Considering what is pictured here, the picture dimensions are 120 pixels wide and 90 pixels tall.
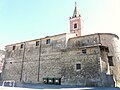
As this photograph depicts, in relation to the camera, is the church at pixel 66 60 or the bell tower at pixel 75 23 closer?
the church at pixel 66 60

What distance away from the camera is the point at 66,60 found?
20.3 metres

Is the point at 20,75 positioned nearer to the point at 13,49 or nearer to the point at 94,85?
the point at 13,49

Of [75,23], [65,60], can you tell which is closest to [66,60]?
[65,60]

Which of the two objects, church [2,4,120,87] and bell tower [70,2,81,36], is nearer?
church [2,4,120,87]

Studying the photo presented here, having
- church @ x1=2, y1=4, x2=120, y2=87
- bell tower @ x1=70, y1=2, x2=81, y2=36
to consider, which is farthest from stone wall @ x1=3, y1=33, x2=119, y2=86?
bell tower @ x1=70, y1=2, x2=81, y2=36

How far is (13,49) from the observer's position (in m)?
28.0

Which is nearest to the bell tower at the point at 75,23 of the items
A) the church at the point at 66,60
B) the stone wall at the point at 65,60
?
the stone wall at the point at 65,60

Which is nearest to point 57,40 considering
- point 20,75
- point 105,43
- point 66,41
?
point 66,41

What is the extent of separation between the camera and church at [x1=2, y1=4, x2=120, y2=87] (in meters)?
17.9

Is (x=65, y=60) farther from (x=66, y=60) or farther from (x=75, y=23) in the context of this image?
(x=75, y=23)

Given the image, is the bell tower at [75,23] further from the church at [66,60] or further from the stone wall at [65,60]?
the church at [66,60]

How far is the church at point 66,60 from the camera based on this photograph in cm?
1788

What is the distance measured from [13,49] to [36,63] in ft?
25.6

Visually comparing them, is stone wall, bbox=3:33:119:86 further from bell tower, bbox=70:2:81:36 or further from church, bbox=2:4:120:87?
bell tower, bbox=70:2:81:36
